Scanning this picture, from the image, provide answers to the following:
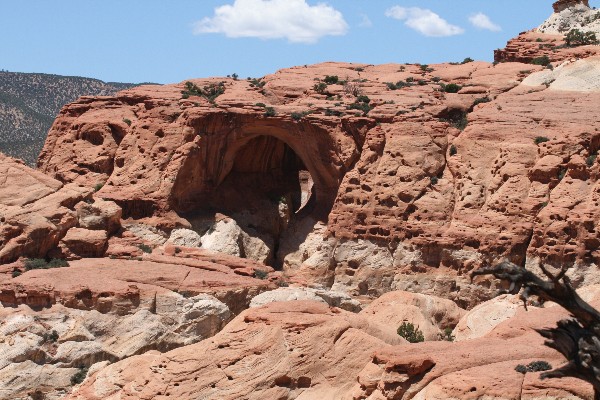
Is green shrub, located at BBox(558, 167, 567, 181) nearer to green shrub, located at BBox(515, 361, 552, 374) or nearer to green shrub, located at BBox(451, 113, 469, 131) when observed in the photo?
green shrub, located at BBox(451, 113, 469, 131)

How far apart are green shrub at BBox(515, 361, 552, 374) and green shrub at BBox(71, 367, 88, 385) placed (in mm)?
16122

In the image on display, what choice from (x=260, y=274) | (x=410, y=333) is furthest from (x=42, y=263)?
(x=410, y=333)

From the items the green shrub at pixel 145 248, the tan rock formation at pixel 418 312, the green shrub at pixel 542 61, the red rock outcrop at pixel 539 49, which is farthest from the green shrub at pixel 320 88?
the tan rock formation at pixel 418 312

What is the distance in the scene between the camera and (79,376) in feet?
116

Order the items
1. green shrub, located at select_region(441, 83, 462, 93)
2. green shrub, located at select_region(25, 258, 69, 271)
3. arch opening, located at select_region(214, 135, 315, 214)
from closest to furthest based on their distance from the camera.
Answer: green shrub, located at select_region(25, 258, 69, 271) → green shrub, located at select_region(441, 83, 462, 93) → arch opening, located at select_region(214, 135, 315, 214)

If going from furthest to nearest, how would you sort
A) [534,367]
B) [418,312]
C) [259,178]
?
[259,178]
[418,312]
[534,367]

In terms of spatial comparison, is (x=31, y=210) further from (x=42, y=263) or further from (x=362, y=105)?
(x=362, y=105)

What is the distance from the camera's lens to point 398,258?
4662 centimetres

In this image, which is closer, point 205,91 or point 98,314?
point 98,314

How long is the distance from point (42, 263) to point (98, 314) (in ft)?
15.1

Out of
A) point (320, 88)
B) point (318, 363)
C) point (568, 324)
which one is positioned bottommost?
point (318, 363)

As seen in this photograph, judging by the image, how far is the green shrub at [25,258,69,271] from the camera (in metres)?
41.2

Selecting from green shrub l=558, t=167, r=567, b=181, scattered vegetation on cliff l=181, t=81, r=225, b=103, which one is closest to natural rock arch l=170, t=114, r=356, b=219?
scattered vegetation on cliff l=181, t=81, r=225, b=103

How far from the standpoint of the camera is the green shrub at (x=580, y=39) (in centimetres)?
5594
